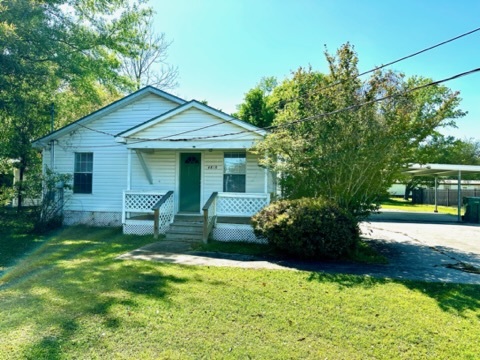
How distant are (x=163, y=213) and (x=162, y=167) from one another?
250 centimetres

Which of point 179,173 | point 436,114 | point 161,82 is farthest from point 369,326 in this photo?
point 161,82

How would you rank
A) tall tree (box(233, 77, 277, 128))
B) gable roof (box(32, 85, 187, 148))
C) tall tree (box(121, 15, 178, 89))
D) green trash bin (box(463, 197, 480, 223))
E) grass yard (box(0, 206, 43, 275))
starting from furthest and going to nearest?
1. tall tree (box(121, 15, 178, 89))
2. tall tree (box(233, 77, 277, 128))
3. green trash bin (box(463, 197, 480, 223))
4. gable roof (box(32, 85, 187, 148))
5. grass yard (box(0, 206, 43, 275))

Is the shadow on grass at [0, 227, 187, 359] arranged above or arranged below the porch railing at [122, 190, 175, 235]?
below

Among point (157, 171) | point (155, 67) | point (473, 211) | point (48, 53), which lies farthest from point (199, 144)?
point (155, 67)

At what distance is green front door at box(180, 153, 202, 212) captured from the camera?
12086 millimetres

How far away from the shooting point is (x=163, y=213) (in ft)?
34.5

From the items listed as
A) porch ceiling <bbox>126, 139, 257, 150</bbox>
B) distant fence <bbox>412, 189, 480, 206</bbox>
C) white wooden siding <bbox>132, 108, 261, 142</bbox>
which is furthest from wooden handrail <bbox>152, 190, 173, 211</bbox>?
distant fence <bbox>412, 189, 480, 206</bbox>

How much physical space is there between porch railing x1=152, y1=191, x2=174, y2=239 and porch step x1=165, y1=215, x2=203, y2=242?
0.35 meters

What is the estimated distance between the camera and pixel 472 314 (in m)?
4.52

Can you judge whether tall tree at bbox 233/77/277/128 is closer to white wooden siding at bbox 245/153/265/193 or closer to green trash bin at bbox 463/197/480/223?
white wooden siding at bbox 245/153/265/193

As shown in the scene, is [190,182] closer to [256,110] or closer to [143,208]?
[143,208]

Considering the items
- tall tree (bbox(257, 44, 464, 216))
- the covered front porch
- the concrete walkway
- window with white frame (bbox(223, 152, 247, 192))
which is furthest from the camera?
window with white frame (bbox(223, 152, 247, 192))

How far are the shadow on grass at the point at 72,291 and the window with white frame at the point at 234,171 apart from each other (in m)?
4.62

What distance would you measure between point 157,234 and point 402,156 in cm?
784
